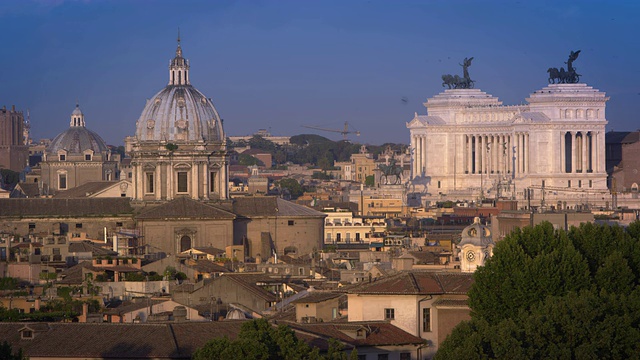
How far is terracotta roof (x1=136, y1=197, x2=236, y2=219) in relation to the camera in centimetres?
10806

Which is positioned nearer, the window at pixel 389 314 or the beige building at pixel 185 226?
the window at pixel 389 314

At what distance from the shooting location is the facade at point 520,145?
186 meters

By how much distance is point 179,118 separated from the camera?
380 ft

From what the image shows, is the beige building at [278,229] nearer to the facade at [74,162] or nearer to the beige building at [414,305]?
the facade at [74,162]

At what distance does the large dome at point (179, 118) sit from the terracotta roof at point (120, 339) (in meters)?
62.8

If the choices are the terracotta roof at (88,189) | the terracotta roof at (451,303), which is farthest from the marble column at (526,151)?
the terracotta roof at (451,303)

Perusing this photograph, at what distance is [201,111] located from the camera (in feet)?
383

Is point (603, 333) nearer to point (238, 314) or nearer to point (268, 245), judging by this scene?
point (238, 314)

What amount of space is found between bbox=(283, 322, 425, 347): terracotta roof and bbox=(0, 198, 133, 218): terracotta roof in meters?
58.6

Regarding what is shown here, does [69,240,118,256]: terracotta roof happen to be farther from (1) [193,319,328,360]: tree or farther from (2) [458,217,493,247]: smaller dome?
(1) [193,319,328,360]: tree

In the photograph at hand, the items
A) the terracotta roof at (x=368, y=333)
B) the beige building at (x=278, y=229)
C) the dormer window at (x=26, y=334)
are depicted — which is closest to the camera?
the dormer window at (x=26, y=334)

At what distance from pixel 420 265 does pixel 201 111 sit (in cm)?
5034

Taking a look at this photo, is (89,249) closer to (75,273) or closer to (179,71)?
(75,273)

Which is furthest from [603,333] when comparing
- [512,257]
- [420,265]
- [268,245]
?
[268,245]
